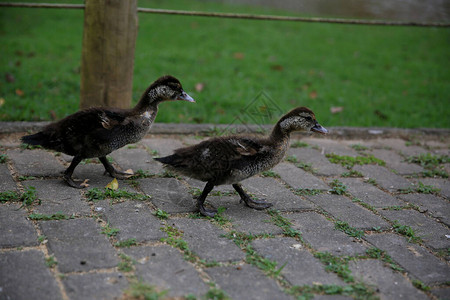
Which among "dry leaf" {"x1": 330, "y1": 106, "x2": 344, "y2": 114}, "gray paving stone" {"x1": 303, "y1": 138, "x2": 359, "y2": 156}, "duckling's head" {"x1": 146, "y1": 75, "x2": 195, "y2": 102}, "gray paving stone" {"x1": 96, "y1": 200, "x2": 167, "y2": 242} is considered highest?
"duckling's head" {"x1": 146, "y1": 75, "x2": 195, "y2": 102}

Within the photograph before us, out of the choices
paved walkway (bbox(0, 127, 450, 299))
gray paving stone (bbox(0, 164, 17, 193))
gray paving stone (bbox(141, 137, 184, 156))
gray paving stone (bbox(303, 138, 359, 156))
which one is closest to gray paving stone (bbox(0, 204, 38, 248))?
paved walkway (bbox(0, 127, 450, 299))

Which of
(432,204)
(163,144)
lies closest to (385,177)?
(432,204)

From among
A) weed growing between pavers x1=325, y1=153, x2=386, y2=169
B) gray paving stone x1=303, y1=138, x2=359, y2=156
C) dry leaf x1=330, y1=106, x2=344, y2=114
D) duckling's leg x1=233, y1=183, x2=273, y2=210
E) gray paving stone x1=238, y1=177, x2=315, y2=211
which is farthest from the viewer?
dry leaf x1=330, y1=106, x2=344, y2=114

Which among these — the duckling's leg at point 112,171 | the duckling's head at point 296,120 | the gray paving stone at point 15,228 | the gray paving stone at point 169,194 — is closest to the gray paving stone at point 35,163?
the duckling's leg at point 112,171

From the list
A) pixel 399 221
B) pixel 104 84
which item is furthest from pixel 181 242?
pixel 104 84

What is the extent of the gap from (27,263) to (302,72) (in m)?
7.84

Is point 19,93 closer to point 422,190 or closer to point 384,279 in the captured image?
point 422,190

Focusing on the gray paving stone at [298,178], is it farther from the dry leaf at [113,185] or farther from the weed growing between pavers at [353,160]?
the dry leaf at [113,185]

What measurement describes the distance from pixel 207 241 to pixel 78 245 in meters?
0.92

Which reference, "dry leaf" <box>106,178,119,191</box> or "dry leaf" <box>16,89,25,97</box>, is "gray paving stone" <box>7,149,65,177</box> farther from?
"dry leaf" <box>16,89,25,97</box>

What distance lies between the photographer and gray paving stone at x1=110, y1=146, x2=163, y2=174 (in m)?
5.00

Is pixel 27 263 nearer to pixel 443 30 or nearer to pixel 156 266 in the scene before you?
pixel 156 266

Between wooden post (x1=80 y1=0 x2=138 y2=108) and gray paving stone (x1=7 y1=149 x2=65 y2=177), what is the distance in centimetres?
102

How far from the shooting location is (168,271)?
3.07 meters
